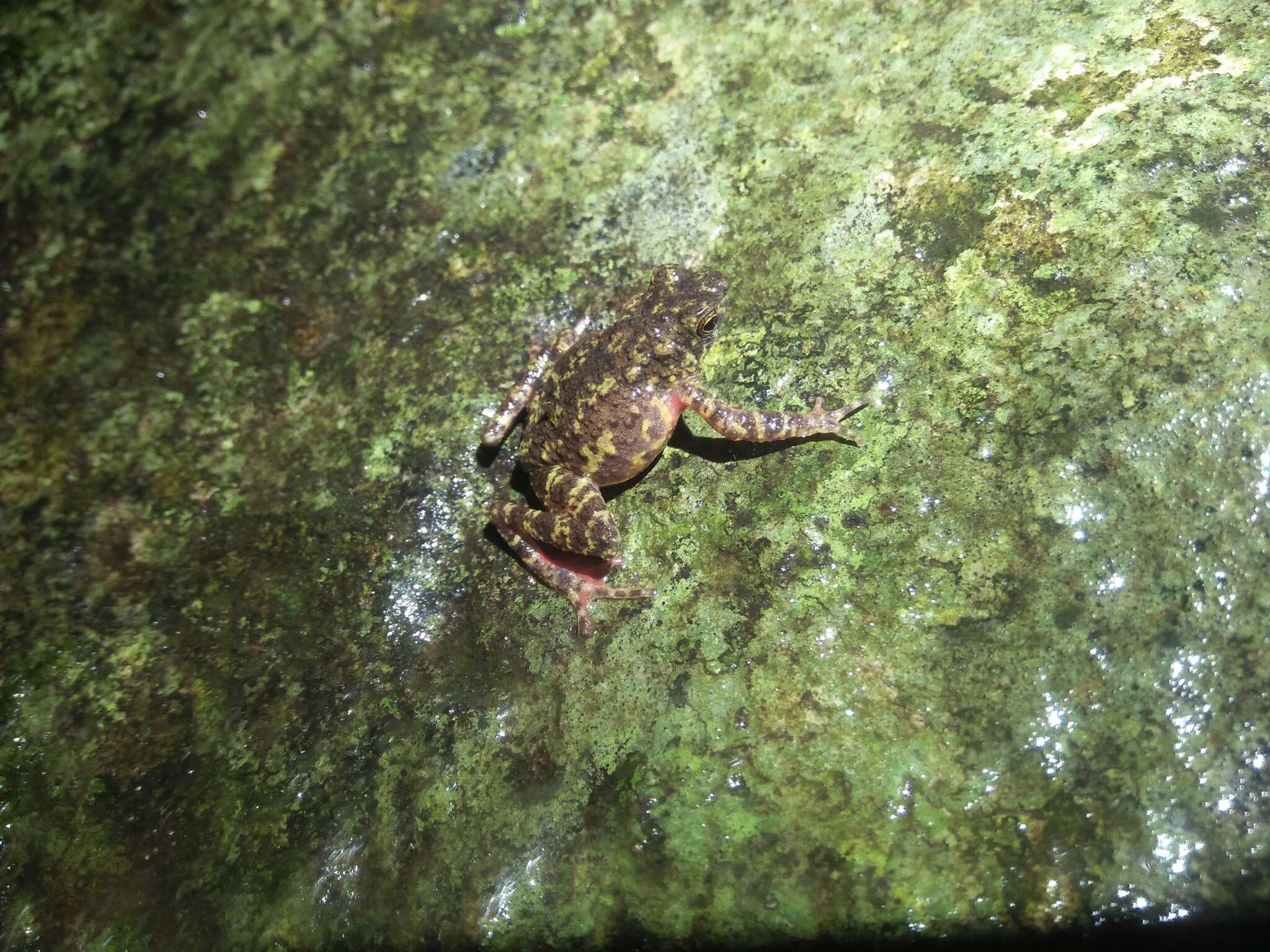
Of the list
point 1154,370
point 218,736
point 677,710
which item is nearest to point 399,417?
point 218,736

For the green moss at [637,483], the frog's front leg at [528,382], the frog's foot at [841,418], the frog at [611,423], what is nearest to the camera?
the green moss at [637,483]

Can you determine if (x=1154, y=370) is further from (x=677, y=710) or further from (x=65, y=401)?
(x=65, y=401)

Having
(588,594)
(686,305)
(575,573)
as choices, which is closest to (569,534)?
(575,573)

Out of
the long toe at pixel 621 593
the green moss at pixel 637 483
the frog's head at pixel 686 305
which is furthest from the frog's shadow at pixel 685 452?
the long toe at pixel 621 593

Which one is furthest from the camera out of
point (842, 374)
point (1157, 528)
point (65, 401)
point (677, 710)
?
point (65, 401)

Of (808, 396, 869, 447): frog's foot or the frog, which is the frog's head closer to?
the frog

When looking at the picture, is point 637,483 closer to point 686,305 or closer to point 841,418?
point 686,305

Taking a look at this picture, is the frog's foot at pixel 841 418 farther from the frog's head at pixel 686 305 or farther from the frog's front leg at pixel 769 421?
the frog's head at pixel 686 305
